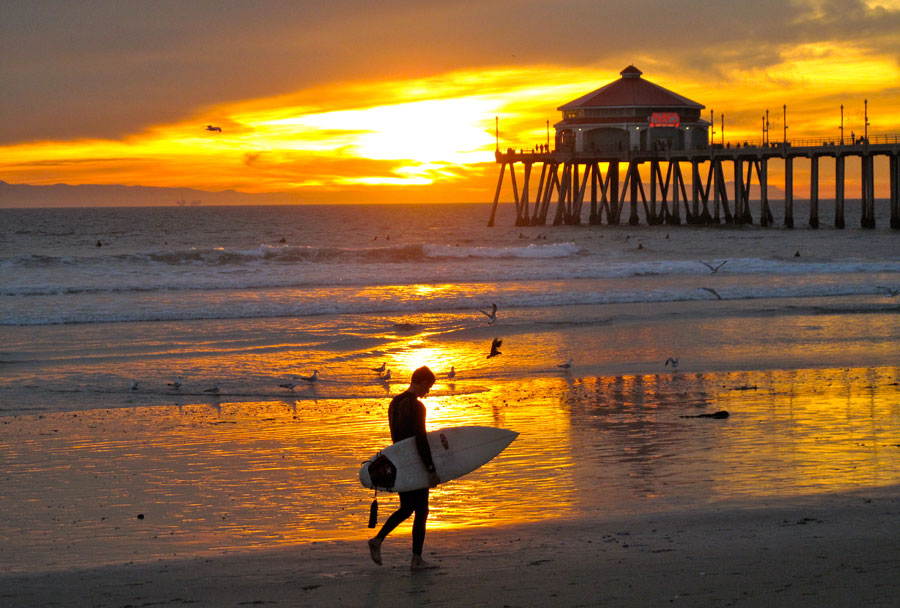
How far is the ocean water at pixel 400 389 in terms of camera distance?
741cm

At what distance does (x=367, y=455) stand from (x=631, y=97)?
56225 mm

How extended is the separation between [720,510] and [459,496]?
209 cm

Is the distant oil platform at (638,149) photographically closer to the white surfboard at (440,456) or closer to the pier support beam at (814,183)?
the pier support beam at (814,183)

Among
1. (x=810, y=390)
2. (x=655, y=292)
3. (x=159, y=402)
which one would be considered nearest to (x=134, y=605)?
(x=159, y=402)

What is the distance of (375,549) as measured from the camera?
19.8ft

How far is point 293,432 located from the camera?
33.9 ft

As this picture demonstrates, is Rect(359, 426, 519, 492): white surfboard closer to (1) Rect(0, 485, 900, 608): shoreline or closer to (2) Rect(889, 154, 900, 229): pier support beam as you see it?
(1) Rect(0, 485, 900, 608): shoreline

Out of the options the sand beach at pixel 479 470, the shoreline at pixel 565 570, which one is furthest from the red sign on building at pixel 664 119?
the shoreline at pixel 565 570

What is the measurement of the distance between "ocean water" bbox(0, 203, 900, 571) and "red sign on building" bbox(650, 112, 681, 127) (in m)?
30.6

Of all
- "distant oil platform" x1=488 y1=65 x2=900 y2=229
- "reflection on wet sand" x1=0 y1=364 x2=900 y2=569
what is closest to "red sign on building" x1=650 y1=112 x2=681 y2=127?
"distant oil platform" x1=488 y1=65 x2=900 y2=229

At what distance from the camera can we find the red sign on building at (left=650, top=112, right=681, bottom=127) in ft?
200

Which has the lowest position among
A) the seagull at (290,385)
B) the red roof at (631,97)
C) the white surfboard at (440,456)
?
the seagull at (290,385)

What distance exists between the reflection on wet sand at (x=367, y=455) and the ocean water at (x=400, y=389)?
0.11 feet

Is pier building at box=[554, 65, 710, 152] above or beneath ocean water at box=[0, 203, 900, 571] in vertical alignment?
above
